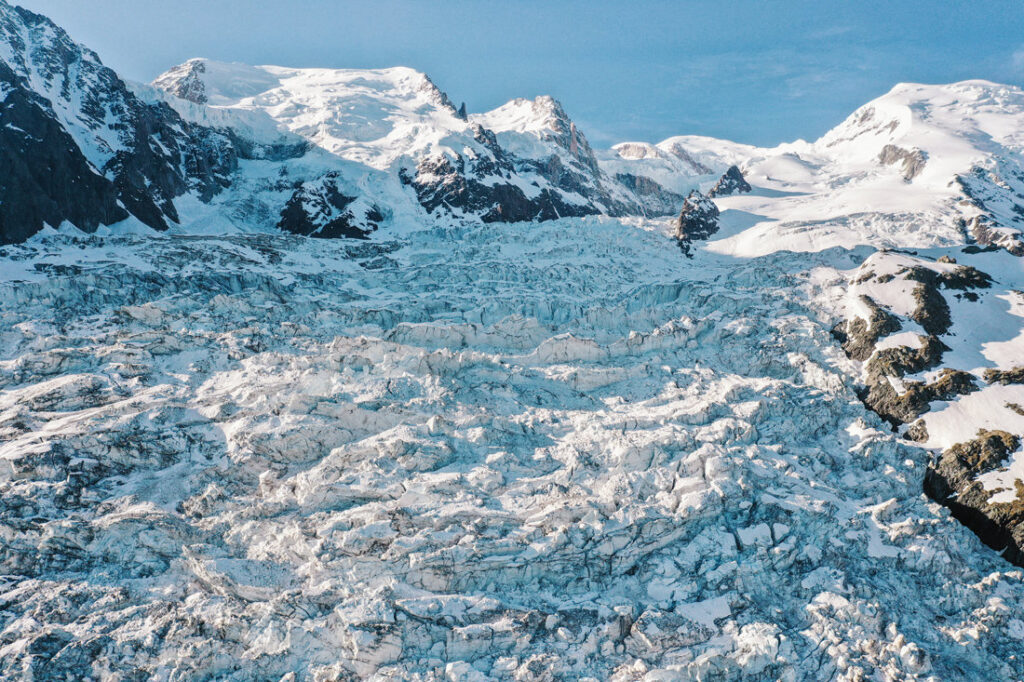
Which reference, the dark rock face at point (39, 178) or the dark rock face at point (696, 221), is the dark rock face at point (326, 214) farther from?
the dark rock face at point (696, 221)

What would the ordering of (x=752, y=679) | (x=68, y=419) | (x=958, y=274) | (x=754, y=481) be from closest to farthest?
(x=752, y=679), (x=754, y=481), (x=68, y=419), (x=958, y=274)

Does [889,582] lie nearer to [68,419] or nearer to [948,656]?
[948,656]

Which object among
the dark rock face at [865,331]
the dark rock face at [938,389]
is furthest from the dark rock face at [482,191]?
the dark rock face at [865,331]

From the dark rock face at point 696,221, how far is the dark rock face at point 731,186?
96.5 ft

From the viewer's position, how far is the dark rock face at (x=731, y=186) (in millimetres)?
135250

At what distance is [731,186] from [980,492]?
104393 millimetres

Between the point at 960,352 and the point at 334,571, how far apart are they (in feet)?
173

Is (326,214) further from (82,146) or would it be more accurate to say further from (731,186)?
(731,186)

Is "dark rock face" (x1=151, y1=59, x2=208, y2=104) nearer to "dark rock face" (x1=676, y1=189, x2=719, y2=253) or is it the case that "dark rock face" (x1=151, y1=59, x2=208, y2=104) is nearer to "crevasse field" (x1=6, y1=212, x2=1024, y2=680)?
"crevasse field" (x1=6, y1=212, x2=1024, y2=680)

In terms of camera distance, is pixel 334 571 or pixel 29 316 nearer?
pixel 334 571

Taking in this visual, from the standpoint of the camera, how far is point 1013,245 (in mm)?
87812

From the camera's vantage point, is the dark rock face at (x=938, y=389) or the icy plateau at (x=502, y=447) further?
the dark rock face at (x=938, y=389)

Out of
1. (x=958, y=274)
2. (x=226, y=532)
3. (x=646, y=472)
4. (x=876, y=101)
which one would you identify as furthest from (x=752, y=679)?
(x=876, y=101)

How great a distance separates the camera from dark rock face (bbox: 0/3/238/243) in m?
82.4
